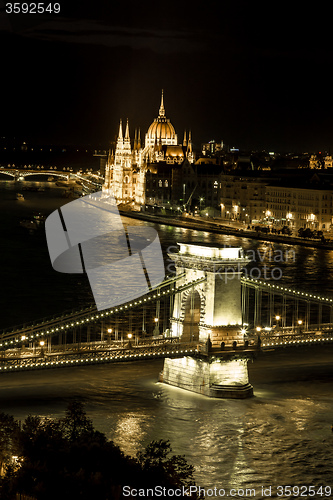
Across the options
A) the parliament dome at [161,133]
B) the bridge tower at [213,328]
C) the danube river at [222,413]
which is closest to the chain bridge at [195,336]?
the bridge tower at [213,328]

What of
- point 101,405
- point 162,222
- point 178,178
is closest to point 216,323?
point 101,405

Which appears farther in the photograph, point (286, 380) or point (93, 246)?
point (93, 246)

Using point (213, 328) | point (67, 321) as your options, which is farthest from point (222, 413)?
point (67, 321)

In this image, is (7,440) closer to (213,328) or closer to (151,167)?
(213,328)

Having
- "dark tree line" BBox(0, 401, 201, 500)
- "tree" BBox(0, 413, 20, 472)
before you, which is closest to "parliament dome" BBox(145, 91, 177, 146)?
"tree" BBox(0, 413, 20, 472)

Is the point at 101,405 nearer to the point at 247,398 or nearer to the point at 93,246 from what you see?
the point at 247,398

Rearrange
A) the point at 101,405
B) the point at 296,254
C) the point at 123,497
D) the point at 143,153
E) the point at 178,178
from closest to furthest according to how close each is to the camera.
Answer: the point at 123,497, the point at 101,405, the point at 296,254, the point at 178,178, the point at 143,153
